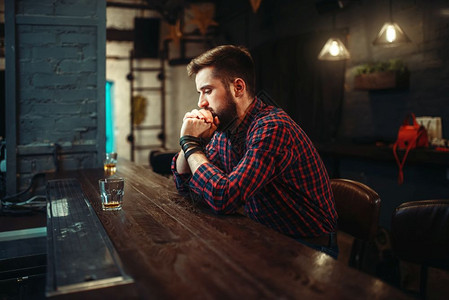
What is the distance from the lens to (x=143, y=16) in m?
9.57

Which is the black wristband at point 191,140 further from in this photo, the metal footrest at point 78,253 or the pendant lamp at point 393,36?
the pendant lamp at point 393,36

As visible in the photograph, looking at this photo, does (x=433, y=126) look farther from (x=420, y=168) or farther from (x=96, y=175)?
(x=96, y=175)

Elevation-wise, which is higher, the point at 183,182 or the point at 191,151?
the point at 191,151

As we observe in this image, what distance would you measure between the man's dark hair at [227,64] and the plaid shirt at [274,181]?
0.50ft

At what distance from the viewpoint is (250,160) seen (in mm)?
1540

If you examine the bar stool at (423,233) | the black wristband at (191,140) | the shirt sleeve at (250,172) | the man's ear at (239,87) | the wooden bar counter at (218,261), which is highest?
the man's ear at (239,87)

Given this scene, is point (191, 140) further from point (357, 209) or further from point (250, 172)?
point (357, 209)

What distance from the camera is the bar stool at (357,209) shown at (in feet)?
5.85

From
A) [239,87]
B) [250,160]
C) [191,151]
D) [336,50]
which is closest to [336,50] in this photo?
[336,50]

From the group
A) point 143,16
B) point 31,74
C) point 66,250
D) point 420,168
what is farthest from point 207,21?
point 66,250

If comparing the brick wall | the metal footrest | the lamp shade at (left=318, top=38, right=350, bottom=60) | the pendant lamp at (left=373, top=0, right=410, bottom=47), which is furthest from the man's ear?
the lamp shade at (left=318, top=38, right=350, bottom=60)

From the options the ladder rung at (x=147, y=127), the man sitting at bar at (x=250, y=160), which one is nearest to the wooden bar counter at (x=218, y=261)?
the man sitting at bar at (x=250, y=160)

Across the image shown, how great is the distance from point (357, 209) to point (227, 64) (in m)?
0.84

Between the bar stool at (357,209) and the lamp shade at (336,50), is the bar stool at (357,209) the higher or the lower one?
the lower one
